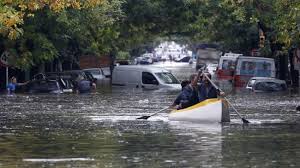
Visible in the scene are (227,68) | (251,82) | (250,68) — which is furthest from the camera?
(227,68)

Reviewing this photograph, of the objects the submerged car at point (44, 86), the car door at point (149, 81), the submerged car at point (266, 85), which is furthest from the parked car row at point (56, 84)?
the submerged car at point (266, 85)

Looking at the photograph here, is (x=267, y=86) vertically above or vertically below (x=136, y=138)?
below

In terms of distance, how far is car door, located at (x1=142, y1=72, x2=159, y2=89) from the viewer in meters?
56.4

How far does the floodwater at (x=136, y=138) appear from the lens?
1856 centimetres

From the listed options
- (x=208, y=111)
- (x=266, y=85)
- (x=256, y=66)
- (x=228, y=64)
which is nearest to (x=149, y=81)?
(x=266, y=85)

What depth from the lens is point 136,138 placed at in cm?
2388

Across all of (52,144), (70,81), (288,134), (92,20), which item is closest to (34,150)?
(52,144)

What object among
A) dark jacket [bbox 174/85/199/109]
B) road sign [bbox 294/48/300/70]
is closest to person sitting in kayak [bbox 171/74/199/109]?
dark jacket [bbox 174/85/199/109]

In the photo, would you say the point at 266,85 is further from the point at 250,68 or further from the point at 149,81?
the point at 149,81

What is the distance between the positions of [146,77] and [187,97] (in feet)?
89.1

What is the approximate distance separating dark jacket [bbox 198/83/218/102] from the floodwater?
1.08m

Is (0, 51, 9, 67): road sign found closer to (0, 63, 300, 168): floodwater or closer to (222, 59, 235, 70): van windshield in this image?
(0, 63, 300, 168): floodwater

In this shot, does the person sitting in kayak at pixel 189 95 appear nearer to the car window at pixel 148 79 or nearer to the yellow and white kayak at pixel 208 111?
the yellow and white kayak at pixel 208 111

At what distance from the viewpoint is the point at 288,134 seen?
25.2 meters
